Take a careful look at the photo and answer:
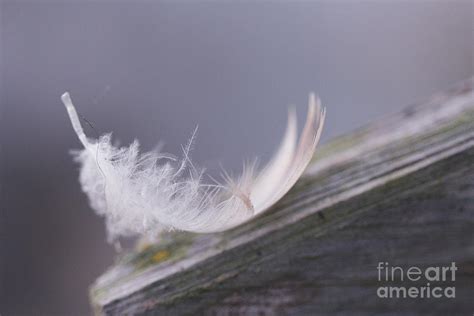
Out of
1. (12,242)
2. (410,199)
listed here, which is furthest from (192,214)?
(12,242)

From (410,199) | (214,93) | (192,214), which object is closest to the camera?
(410,199)

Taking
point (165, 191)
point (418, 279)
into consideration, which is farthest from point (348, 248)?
point (165, 191)

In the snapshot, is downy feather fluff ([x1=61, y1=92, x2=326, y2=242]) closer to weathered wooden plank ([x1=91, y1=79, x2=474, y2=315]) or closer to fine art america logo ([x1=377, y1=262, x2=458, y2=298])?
weathered wooden plank ([x1=91, y1=79, x2=474, y2=315])

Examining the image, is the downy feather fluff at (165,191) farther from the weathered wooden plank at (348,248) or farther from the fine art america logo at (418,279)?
the fine art america logo at (418,279)

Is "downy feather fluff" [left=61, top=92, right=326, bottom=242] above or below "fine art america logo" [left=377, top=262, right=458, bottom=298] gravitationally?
above

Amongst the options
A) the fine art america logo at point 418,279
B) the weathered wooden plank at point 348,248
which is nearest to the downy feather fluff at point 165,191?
the weathered wooden plank at point 348,248

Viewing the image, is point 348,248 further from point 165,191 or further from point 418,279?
point 165,191

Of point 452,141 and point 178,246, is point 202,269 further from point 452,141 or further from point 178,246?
point 452,141

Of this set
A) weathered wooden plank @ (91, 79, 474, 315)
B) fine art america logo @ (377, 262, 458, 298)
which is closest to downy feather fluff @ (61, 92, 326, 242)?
weathered wooden plank @ (91, 79, 474, 315)
